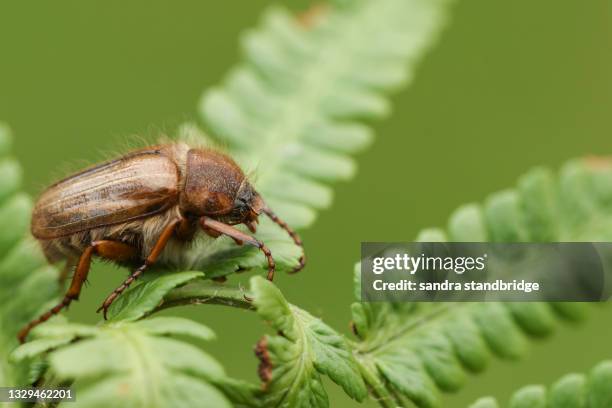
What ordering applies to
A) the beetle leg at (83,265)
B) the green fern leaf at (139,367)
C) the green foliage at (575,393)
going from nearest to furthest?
the green fern leaf at (139,367) < the green foliage at (575,393) < the beetle leg at (83,265)

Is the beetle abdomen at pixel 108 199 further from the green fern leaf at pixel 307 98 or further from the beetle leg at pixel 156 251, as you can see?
the green fern leaf at pixel 307 98

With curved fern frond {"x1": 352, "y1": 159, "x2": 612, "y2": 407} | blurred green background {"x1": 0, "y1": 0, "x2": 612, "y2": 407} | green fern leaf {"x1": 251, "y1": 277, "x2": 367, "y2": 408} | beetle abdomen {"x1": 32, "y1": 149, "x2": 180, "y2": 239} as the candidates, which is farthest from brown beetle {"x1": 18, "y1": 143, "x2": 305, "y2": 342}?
blurred green background {"x1": 0, "y1": 0, "x2": 612, "y2": 407}

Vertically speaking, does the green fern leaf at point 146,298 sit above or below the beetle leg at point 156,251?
below

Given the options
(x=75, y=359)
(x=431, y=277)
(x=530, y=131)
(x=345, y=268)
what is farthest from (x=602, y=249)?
(x=530, y=131)

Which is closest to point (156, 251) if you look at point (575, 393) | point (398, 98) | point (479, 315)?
point (479, 315)

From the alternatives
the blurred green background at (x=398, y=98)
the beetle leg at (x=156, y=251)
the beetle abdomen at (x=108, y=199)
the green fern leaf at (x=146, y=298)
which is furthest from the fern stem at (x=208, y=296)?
the blurred green background at (x=398, y=98)

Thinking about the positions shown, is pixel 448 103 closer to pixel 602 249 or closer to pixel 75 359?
pixel 602 249
